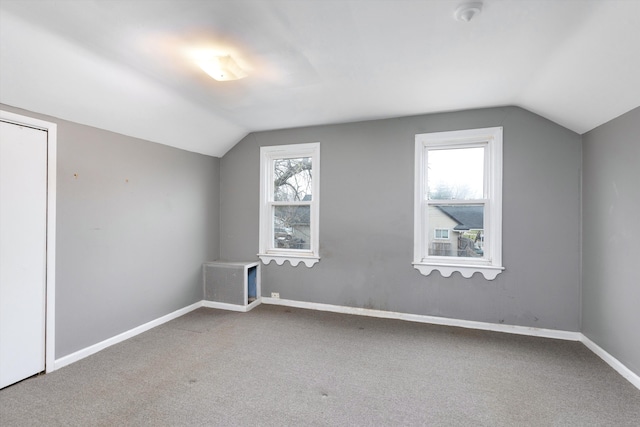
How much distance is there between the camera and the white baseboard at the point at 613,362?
2192mm

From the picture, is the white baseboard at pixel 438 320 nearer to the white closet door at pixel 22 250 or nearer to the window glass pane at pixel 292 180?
the window glass pane at pixel 292 180

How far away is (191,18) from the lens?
1.73 m

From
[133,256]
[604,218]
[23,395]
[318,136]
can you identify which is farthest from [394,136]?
[23,395]

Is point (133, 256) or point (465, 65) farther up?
point (465, 65)

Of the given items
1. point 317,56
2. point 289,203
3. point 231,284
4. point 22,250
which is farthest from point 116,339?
point 317,56

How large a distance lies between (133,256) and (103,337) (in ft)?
2.63

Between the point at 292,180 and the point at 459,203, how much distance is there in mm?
2155

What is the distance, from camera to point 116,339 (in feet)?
9.48

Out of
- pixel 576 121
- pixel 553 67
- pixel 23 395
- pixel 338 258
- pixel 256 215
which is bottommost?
pixel 23 395

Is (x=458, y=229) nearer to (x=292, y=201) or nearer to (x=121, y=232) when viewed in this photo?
(x=292, y=201)

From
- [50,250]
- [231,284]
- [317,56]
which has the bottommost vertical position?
[231,284]

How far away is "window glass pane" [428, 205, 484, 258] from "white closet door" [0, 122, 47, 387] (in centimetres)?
376

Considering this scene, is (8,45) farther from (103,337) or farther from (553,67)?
(553,67)

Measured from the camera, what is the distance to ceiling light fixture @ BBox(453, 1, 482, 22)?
161cm
